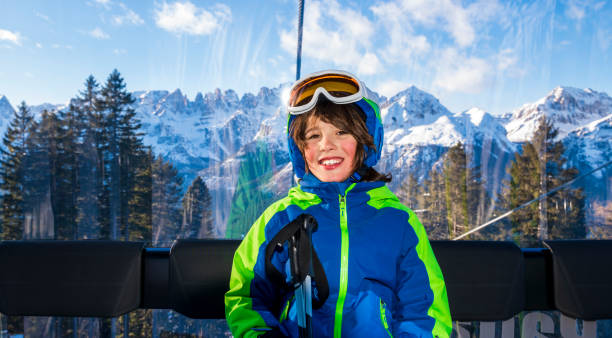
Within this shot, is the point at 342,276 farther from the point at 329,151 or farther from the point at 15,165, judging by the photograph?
the point at 15,165

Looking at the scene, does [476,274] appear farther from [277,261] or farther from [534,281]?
[277,261]

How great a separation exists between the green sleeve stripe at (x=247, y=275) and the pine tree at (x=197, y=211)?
10.9 feet

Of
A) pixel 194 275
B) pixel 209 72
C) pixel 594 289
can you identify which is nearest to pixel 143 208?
pixel 209 72

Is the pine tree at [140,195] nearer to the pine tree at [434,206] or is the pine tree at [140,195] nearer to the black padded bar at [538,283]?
the pine tree at [434,206]

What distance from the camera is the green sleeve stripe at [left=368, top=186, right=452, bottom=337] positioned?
57 centimetres

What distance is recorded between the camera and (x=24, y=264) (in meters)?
0.85

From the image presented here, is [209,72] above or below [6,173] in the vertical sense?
above

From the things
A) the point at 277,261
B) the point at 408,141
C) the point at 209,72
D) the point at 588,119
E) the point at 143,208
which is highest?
the point at 209,72

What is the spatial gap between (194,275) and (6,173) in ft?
11.2

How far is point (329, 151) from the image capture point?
0.68 metres

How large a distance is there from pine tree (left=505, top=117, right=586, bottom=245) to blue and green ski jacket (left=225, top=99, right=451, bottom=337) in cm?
426

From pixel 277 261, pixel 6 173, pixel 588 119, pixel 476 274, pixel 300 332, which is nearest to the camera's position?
pixel 300 332

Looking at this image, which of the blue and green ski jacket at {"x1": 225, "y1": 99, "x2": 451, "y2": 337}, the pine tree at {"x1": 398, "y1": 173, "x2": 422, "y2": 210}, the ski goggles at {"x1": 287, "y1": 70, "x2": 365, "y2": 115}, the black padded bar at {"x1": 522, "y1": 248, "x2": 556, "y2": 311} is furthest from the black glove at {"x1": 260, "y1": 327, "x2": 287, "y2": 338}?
the pine tree at {"x1": 398, "y1": 173, "x2": 422, "y2": 210}

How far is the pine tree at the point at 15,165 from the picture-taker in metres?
2.96
